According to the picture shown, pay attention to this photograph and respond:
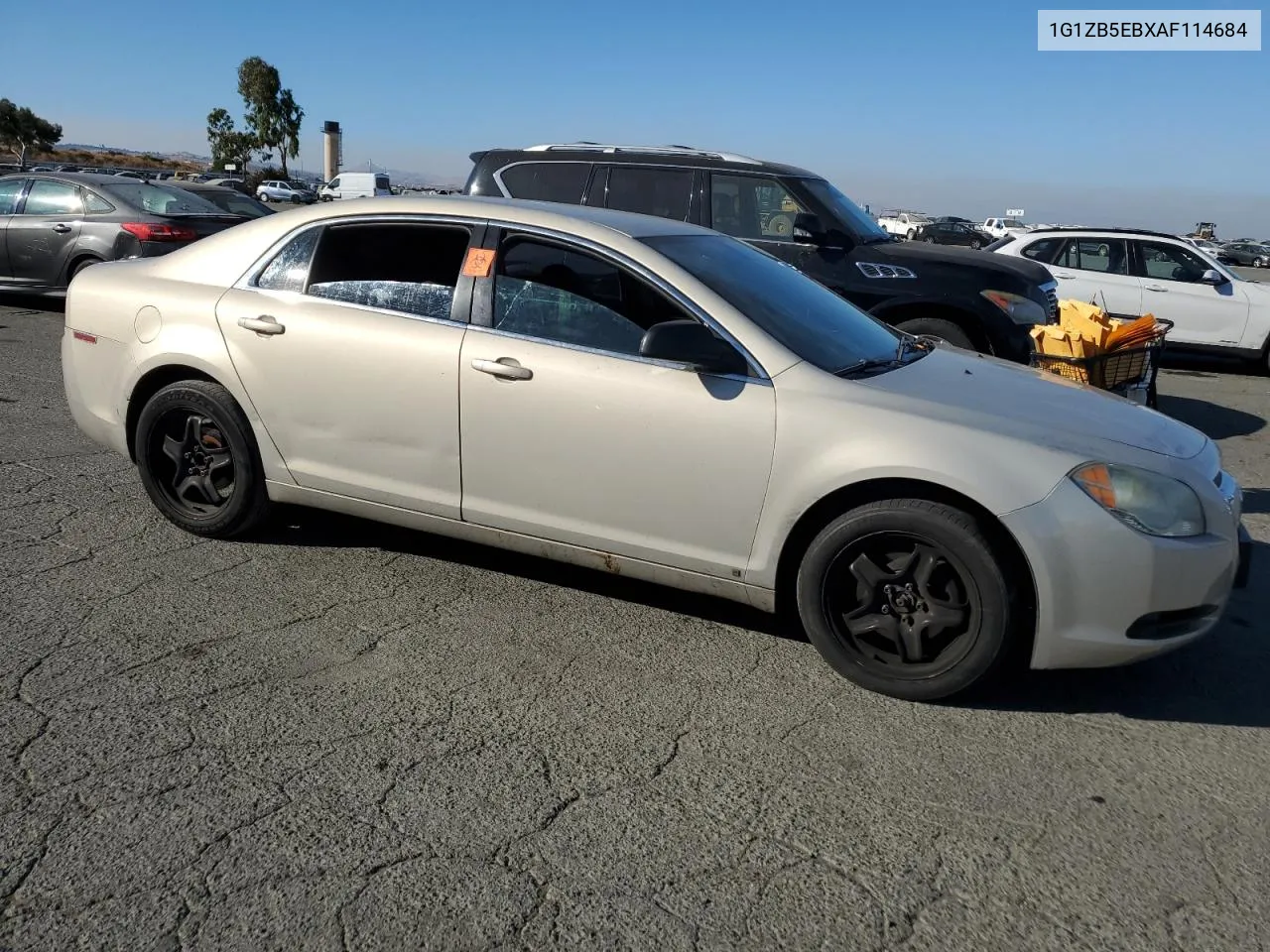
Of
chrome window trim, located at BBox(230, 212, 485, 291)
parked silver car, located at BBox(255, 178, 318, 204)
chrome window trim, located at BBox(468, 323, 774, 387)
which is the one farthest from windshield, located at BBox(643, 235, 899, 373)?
parked silver car, located at BBox(255, 178, 318, 204)

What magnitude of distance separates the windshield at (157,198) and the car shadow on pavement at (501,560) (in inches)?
309

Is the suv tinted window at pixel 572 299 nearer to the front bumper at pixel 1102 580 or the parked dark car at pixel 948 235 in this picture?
the front bumper at pixel 1102 580

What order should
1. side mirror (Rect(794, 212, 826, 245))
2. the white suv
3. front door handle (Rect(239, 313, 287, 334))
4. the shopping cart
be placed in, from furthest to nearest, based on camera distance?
1. the white suv
2. side mirror (Rect(794, 212, 826, 245))
3. the shopping cart
4. front door handle (Rect(239, 313, 287, 334))

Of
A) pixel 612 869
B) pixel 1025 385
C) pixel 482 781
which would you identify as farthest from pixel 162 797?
pixel 1025 385

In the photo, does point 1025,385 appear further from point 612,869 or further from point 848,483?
point 612,869

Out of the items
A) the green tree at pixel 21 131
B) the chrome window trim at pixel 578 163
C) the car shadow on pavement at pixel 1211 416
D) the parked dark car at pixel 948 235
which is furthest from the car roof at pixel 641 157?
the green tree at pixel 21 131

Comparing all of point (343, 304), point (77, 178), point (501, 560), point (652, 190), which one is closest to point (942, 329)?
point (652, 190)

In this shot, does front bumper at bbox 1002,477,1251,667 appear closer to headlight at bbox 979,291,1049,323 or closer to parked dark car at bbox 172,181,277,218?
headlight at bbox 979,291,1049,323

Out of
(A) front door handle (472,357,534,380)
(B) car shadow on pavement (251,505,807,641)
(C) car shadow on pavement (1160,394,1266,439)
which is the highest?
(A) front door handle (472,357,534,380)

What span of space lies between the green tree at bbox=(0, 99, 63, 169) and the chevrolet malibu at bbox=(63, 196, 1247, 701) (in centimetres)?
7460

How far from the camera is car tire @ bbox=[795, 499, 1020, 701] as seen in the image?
3.45m

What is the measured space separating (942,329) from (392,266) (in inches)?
186

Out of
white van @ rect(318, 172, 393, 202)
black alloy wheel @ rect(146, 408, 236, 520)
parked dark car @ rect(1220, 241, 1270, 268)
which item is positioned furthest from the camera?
parked dark car @ rect(1220, 241, 1270, 268)

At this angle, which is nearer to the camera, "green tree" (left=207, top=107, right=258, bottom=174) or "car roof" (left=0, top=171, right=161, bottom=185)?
"car roof" (left=0, top=171, right=161, bottom=185)
